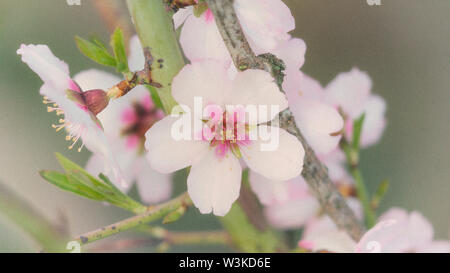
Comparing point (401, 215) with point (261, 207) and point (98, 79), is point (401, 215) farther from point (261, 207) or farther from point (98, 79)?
point (98, 79)

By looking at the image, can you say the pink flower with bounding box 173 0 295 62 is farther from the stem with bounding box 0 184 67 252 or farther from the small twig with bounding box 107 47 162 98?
the stem with bounding box 0 184 67 252

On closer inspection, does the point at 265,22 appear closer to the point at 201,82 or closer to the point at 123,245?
the point at 201,82

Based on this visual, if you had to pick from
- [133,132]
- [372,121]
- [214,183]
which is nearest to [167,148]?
[214,183]

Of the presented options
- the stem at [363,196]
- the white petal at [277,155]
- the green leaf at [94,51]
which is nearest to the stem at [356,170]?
the stem at [363,196]

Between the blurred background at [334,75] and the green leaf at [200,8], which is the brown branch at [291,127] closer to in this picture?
the green leaf at [200,8]

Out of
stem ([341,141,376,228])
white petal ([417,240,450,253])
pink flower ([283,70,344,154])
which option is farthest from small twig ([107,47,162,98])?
white petal ([417,240,450,253])
